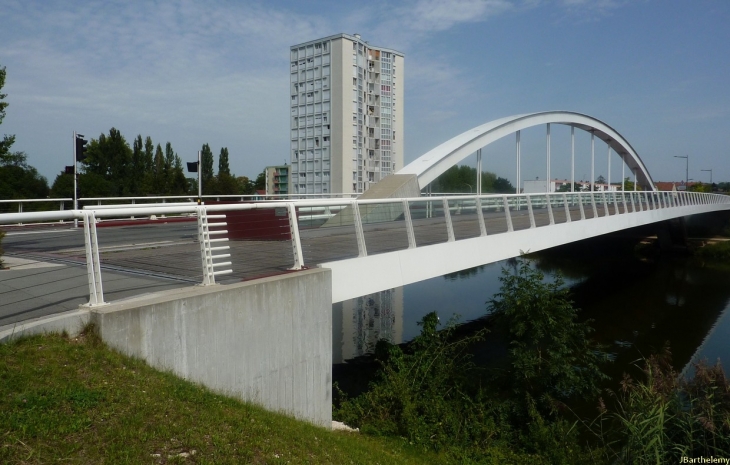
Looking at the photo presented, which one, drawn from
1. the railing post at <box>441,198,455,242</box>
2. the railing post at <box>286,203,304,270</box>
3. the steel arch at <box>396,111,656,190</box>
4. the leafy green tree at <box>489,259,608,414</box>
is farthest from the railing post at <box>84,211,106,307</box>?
the steel arch at <box>396,111,656,190</box>

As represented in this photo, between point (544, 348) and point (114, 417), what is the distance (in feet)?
22.8

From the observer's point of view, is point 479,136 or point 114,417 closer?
point 114,417

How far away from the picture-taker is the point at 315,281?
706 cm

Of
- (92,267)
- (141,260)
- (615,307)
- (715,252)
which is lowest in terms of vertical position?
(615,307)

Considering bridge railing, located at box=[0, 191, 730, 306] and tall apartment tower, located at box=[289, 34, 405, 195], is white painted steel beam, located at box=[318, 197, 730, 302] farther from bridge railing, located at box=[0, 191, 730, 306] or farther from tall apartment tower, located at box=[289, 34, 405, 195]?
tall apartment tower, located at box=[289, 34, 405, 195]

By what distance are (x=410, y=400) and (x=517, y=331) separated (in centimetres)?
204

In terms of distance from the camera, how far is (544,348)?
9.10m

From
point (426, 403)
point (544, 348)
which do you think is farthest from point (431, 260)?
point (426, 403)

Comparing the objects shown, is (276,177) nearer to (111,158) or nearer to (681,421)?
(111,158)

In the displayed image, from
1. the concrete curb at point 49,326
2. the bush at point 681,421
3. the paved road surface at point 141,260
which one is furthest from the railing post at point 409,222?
the concrete curb at point 49,326

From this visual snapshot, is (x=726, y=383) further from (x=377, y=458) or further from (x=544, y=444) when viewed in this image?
(x=377, y=458)

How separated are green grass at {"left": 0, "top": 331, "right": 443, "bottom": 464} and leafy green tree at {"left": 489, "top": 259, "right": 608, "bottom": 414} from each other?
4.66 metres

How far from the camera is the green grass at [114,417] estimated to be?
3361 mm

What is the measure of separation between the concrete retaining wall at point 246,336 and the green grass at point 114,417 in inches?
10.9
